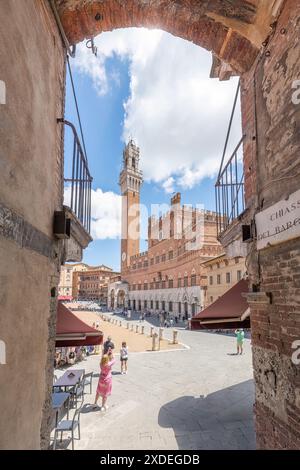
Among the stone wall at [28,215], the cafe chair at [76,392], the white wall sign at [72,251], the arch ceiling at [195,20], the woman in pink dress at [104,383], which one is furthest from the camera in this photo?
the woman in pink dress at [104,383]

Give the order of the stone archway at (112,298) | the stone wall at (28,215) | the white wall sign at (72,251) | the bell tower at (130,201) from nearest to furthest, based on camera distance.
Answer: the stone wall at (28,215), the white wall sign at (72,251), the bell tower at (130,201), the stone archway at (112,298)

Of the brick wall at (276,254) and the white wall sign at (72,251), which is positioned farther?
the white wall sign at (72,251)

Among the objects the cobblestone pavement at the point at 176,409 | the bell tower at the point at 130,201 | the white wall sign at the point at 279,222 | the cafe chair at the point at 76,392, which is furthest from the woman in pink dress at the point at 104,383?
the bell tower at the point at 130,201

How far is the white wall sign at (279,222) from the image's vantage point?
121 inches

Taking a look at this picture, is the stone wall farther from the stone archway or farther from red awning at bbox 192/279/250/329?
the stone archway

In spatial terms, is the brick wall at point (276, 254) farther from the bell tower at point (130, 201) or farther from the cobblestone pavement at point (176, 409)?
the bell tower at point (130, 201)

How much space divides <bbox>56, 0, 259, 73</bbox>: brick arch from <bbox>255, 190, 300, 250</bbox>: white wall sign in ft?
8.45

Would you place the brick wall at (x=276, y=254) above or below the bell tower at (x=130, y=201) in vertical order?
below

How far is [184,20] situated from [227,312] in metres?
4.66

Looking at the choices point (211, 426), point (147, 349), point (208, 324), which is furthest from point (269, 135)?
point (147, 349)

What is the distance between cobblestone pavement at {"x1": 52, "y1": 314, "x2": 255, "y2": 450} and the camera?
5.86 metres

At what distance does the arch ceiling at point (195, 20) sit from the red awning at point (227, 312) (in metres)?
3.86

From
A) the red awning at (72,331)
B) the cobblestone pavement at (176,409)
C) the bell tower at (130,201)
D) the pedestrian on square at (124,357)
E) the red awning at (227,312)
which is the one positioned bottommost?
the cobblestone pavement at (176,409)

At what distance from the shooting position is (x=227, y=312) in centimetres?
492
